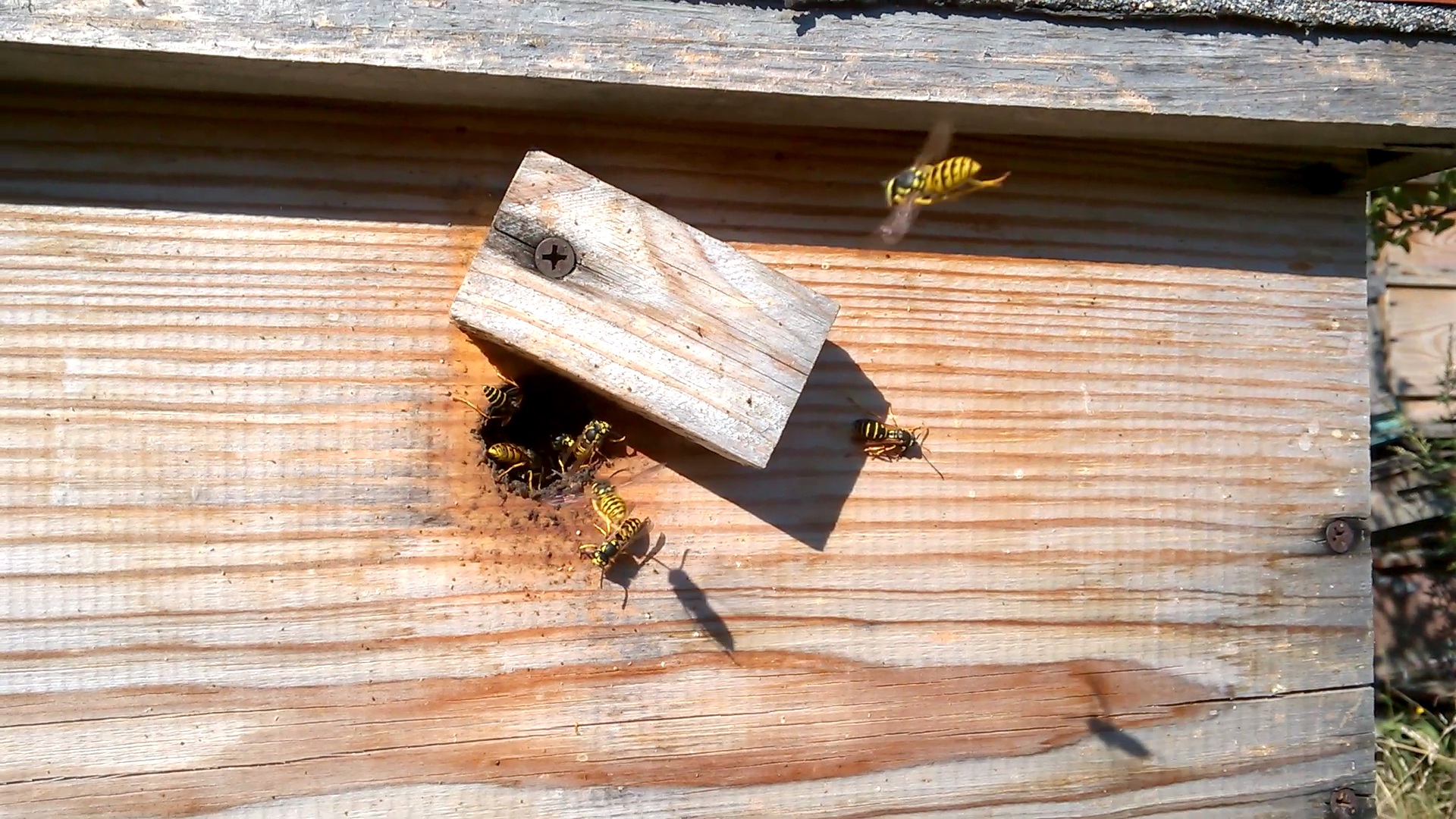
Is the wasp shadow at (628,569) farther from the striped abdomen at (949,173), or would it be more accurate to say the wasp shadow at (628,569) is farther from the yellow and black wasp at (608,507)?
the striped abdomen at (949,173)

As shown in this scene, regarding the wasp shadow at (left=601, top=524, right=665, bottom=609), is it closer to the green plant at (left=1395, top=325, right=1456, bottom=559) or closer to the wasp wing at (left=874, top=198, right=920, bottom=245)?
the wasp wing at (left=874, top=198, right=920, bottom=245)

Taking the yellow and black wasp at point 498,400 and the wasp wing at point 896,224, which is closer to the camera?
the yellow and black wasp at point 498,400

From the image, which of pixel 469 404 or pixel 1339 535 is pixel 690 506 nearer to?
pixel 469 404

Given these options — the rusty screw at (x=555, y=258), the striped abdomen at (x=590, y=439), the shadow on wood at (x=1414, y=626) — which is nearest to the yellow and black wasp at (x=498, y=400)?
the striped abdomen at (x=590, y=439)

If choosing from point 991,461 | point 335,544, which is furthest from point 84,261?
point 991,461

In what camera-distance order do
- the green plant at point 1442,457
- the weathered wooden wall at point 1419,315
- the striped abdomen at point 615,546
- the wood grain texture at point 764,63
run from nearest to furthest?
the wood grain texture at point 764,63 < the striped abdomen at point 615,546 < the green plant at point 1442,457 < the weathered wooden wall at point 1419,315

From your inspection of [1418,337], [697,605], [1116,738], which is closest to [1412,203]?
[1418,337]
